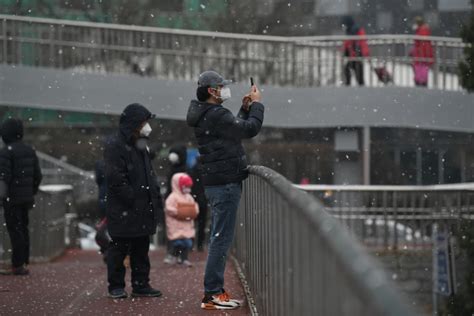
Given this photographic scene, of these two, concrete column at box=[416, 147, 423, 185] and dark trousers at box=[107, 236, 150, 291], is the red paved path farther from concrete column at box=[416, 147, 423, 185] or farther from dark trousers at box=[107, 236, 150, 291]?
concrete column at box=[416, 147, 423, 185]

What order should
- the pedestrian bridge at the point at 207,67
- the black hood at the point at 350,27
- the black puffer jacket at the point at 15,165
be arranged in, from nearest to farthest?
1. the black puffer jacket at the point at 15,165
2. the pedestrian bridge at the point at 207,67
3. the black hood at the point at 350,27

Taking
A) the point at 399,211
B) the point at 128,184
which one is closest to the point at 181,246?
the point at 128,184

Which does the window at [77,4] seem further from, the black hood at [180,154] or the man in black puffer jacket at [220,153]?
the man in black puffer jacket at [220,153]

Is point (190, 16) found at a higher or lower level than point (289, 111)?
higher

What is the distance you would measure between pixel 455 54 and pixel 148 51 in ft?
26.2

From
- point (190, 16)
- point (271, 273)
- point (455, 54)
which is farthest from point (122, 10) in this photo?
point (271, 273)

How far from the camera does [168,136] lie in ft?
139

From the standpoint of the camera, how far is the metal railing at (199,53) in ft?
104

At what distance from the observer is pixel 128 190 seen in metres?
10.1

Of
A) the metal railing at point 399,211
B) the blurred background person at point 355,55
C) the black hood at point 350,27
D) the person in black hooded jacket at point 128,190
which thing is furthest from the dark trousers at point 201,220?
the black hood at point 350,27

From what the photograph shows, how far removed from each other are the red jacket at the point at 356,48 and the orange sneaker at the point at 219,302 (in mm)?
23167

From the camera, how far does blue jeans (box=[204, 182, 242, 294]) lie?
30.1ft

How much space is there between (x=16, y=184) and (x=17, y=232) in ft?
1.78

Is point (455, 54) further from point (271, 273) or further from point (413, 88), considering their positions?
point (271, 273)
